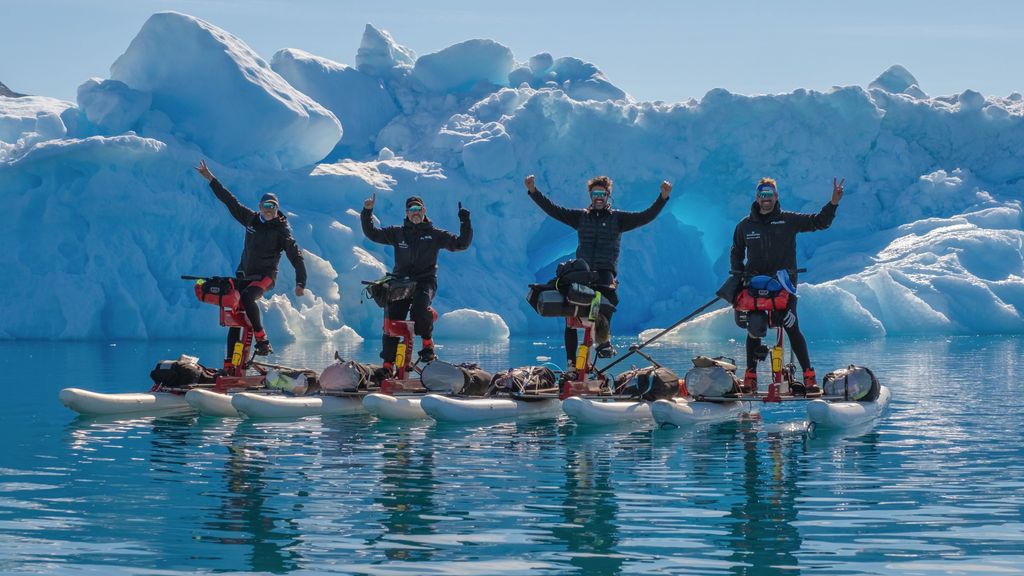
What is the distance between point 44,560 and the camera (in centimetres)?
578

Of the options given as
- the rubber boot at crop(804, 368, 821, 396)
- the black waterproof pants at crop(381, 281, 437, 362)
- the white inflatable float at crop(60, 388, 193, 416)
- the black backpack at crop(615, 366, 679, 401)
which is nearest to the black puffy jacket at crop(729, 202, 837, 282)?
the rubber boot at crop(804, 368, 821, 396)

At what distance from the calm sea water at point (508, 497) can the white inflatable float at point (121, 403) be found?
31 centimetres

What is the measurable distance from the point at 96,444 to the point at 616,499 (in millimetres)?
4979

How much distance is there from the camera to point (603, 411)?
450 inches

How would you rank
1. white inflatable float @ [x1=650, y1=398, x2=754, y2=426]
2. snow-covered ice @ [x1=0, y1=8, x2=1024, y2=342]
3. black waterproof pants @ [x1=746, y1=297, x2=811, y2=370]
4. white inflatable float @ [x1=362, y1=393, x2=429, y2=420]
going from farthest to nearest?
1. snow-covered ice @ [x1=0, y1=8, x2=1024, y2=342]
2. white inflatable float @ [x1=362, y1=393, x2=429, y2=420]
3. black waterproof pants @ [x1=746, y1=297, x2=811, y2=370]
4. white inflatable float @ [x1=650, y1=398, x2=754, y2=426]

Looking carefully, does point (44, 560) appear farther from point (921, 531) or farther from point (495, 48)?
point (495, 48)

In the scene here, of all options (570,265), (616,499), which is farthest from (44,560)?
(570,265)

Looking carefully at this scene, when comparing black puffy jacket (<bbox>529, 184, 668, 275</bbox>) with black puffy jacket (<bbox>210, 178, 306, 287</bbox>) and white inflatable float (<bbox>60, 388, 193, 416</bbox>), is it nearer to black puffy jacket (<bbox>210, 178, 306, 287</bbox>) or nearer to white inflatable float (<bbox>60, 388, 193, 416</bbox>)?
black puffy jacket (<bbox>210, 178, 306, 287</bbox>)

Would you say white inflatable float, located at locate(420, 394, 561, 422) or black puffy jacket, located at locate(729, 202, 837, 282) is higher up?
black puffy jacket, located at locate(729, 202, 837, 282)

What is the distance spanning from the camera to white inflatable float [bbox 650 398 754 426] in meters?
11.2

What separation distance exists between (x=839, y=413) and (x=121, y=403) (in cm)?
734

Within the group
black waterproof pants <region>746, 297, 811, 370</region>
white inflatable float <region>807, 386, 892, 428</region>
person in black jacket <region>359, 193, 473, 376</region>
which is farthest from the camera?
person in black jacket <region>359, 193, 473, 376</region>

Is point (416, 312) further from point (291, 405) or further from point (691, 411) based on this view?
point (691, 411)

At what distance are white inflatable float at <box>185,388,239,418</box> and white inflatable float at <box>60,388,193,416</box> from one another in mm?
371
